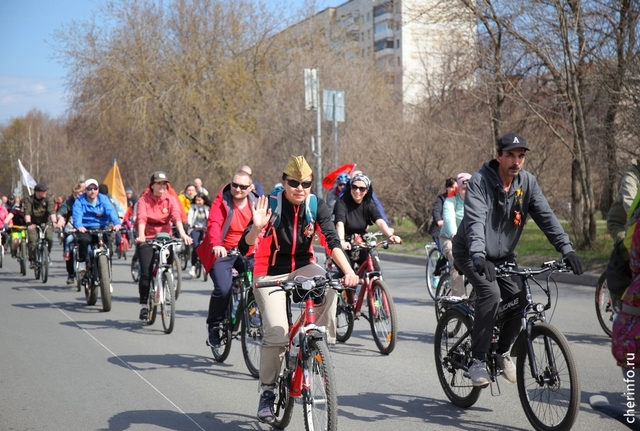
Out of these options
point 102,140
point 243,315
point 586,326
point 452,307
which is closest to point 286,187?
point 452,307

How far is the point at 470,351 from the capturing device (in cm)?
584

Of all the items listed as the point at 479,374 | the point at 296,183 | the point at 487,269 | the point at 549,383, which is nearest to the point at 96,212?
the point at 296,183

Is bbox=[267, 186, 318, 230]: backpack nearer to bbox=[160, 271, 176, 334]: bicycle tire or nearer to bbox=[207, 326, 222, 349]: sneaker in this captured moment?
bbox=[207, 326, 222, 349]: sneaker

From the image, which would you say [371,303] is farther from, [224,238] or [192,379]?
[192,379]

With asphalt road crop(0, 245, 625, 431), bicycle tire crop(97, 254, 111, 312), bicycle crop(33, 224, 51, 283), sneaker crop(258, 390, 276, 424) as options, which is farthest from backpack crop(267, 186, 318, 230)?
bicycle crop(33, 224, 51, 283)

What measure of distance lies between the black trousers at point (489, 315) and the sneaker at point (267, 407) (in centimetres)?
148

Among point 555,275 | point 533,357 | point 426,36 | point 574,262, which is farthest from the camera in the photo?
point 426,36

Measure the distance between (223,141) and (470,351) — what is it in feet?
109

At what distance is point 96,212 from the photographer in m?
12.7

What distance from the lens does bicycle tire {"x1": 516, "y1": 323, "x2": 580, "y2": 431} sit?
16.4 ft

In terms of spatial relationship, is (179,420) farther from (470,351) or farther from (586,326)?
(586,326)

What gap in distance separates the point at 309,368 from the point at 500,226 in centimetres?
180

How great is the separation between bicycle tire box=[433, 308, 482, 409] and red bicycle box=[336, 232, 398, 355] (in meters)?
1.93

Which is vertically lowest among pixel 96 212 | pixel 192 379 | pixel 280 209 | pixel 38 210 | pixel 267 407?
pixel 192 379
